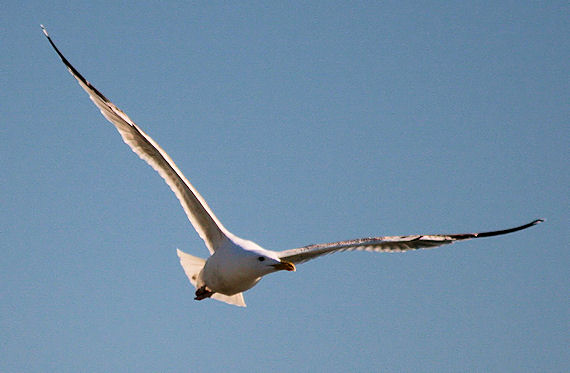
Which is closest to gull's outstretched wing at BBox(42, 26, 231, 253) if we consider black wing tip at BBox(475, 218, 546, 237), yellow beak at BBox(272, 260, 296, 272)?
yellow beak at BBox(272, 260, 296, 272)

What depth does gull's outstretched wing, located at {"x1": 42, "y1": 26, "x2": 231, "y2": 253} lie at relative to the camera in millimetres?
10906

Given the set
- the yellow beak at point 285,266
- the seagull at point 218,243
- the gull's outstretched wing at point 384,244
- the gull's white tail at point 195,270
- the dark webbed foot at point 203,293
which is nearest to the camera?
the yellow beak at point 285,266

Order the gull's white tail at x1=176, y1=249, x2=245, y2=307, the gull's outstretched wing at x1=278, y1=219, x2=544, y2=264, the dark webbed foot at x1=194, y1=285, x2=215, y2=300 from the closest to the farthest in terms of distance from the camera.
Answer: the gull's outstretched wing at x1=278, y1=219, x2=544, y2=264 → the dark webbed foot at x1=194, y1=285, x2=215, y2=300 → the gull's white tail at x1=176, y1=249, x2=245, y2=307

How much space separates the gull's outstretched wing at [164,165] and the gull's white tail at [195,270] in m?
0.53

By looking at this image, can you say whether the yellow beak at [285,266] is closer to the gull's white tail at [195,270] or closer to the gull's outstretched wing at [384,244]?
the gull's outstretched wing at [384,244]

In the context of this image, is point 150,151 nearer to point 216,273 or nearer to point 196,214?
point 196,214

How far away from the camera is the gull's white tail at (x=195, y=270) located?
11797 mm

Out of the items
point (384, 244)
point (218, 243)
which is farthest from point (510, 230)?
point (218, 243)

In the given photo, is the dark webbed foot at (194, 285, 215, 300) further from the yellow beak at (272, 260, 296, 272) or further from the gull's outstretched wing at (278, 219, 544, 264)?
the yellow beak at (272, 260, 296, 272)

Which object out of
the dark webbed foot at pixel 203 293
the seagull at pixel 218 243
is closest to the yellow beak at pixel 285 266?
the seagull at pixel 218 243

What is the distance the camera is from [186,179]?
10945 millimetres

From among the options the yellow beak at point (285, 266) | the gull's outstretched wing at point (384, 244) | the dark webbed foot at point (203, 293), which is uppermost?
the gull's outstretched wing at point (384, 244)

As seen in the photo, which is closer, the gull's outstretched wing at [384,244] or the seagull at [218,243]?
the seagull at [218,243]

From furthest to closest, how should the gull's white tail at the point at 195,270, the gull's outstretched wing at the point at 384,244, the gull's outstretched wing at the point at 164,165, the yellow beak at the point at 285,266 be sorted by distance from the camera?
the gull's white tail at the point at 195,270 → the gull's outstretched wing at the point at 164,165 → the gull's outstretched wing at the point at 384,244 → the yellow beak at the point at 285,266
